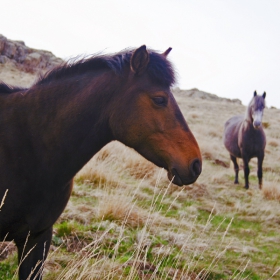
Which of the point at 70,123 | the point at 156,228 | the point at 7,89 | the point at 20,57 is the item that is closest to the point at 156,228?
the point at 156,228

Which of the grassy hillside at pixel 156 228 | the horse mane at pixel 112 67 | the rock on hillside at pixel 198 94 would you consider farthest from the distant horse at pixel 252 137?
the rock on hillside at pixel 198 94

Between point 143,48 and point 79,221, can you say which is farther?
point 79,221

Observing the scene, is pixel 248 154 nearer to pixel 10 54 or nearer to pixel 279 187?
pixel 279 187

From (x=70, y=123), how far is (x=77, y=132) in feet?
0.26

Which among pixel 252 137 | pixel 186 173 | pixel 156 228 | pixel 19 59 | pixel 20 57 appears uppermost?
pixel 20 57

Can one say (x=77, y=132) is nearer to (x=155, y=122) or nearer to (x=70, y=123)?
(x=70, y=123)

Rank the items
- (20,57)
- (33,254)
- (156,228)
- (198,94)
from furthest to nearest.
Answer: (198,94) < (20,57) < (156,228) < (33,254)

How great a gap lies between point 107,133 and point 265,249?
3.67 m

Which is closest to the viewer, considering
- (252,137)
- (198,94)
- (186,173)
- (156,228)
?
(186,173)

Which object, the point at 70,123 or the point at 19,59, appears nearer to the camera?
the point at 70,123

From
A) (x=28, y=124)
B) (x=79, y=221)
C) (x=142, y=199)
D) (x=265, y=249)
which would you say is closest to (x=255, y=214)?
(x=265, y=249)

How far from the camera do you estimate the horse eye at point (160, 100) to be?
2.36 metres

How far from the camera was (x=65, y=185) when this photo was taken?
2410 millimetres

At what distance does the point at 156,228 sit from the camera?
4.47 m
